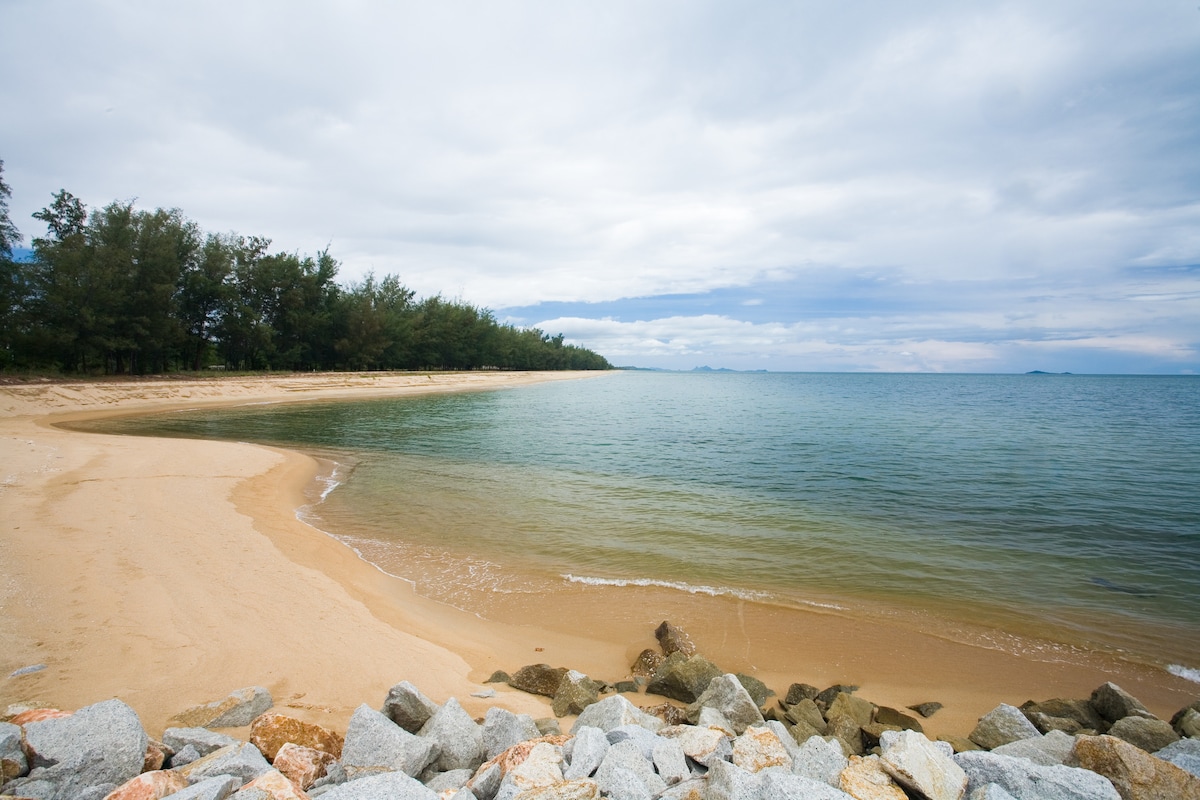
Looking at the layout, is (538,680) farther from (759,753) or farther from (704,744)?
(759,753)

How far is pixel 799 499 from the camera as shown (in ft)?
44.9

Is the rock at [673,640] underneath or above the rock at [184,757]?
underneath

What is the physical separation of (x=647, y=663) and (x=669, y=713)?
121 cm

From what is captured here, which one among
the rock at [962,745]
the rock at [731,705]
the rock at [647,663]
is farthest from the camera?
the rock at [647,663]

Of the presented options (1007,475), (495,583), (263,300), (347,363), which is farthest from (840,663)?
(347,363)

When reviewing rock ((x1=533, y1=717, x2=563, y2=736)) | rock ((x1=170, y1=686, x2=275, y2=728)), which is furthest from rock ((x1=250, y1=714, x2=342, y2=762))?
rock ((x1=533, y1=717, x2=563, y2=736))

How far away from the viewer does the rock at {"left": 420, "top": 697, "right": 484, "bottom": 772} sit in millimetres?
3752

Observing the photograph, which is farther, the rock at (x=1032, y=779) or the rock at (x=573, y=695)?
the rock at (x=573, y=695)

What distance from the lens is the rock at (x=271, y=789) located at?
2805 millimetres

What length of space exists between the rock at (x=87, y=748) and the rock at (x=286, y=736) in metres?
0.62

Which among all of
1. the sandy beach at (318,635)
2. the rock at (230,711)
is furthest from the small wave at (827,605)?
the rock at (230,711)

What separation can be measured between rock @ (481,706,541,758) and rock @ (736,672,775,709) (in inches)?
86.9

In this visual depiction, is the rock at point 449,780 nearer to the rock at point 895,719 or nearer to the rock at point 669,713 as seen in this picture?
the rock at point 669,713

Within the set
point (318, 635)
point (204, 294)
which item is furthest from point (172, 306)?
point (318, 635)
